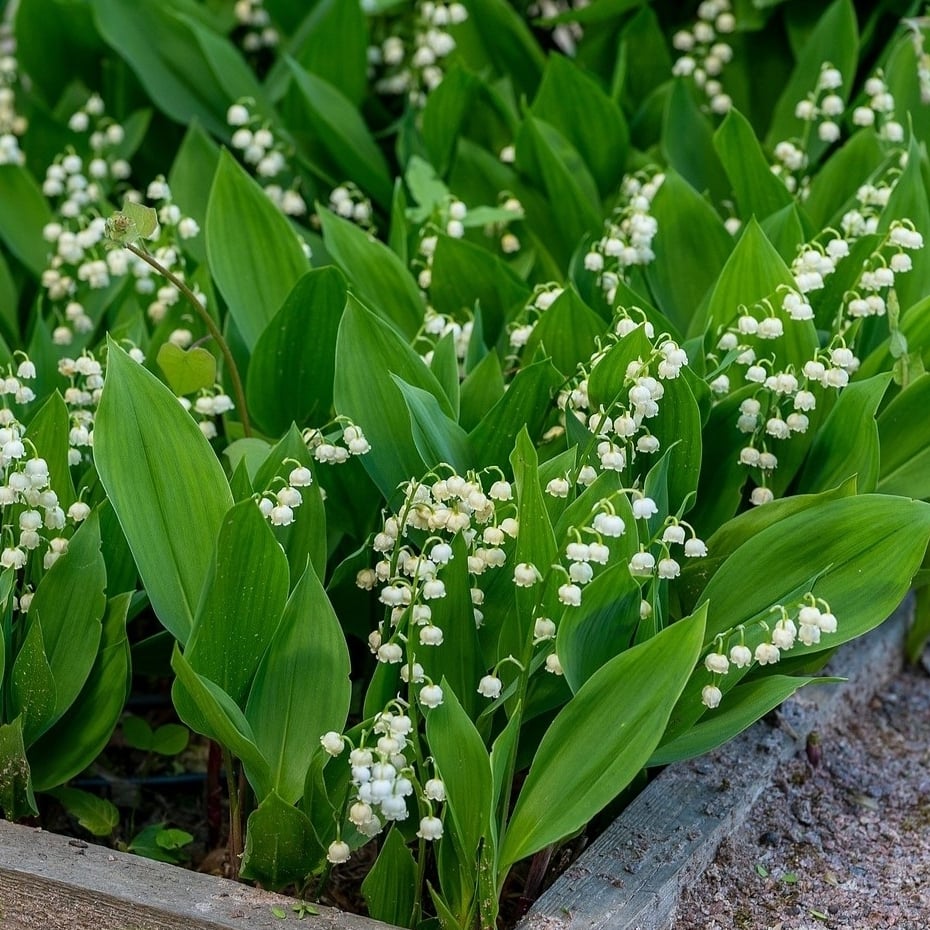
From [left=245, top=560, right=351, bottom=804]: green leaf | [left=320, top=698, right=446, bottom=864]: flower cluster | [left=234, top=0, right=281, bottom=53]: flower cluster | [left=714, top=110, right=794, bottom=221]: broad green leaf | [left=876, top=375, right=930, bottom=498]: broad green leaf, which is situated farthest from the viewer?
[left=234, top=0, right=281, bottom=53]: flower cluster

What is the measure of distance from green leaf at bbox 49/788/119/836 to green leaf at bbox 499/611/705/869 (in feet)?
1.99

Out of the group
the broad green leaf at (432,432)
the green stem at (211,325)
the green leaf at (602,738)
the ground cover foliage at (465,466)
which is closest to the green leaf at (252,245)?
the ground cover foliage at (465,466)

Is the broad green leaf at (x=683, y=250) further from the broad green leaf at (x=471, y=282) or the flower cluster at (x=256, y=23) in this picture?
the flower cluster at (x=256, y=23)

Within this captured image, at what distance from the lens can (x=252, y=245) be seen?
2.16m

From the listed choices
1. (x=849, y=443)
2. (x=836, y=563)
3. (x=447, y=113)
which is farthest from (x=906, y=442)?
(x=447, y=113)

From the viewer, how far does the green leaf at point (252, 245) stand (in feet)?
7.04

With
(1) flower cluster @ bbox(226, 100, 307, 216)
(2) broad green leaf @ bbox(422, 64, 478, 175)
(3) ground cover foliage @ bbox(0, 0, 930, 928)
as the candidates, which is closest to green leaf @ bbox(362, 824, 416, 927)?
(3) ground cover foliage @ bbox(0, 0, 930, 928)

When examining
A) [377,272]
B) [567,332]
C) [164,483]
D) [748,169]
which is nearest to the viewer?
[164,483]

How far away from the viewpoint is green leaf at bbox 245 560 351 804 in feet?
4.80

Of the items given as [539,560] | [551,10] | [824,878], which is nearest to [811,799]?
[824,878]

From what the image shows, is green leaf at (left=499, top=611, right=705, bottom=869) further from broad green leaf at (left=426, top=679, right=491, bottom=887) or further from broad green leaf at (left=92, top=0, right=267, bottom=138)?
broad green leaf at (left=92, top=0, right=267, bottom=138)

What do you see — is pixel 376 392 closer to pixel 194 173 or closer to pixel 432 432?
pixel 432 432

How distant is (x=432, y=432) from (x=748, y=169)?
106 centimetres

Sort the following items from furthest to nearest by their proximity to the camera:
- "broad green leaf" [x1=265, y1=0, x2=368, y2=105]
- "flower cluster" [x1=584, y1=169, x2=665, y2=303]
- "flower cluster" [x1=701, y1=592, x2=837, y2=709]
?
1. "broad green leaf" [x1=265, y1=0, x2=368, y2=105]
2. "flower cluster" [x1=584, y1=169, x2=665, y2=303]
3. "flower cluster" [x1=701, y1=592, x2=837, y2=709]
